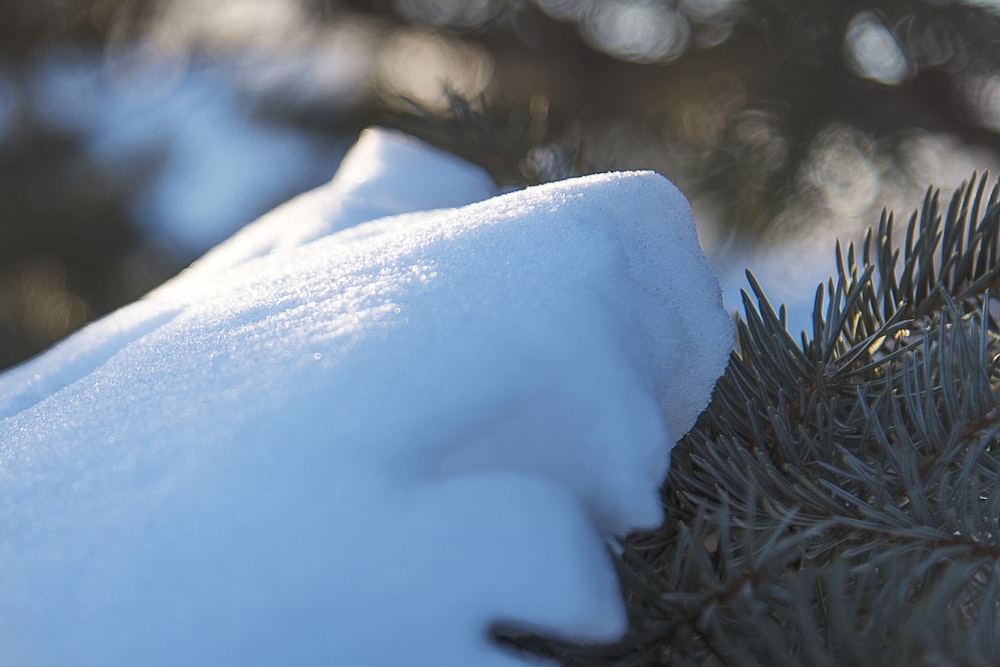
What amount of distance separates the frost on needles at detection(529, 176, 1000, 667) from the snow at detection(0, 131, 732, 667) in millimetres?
28

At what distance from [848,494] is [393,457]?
0.16 metres

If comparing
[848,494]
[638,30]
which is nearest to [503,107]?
[638,30]

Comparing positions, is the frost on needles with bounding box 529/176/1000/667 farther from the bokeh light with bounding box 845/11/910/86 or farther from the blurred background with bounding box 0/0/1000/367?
the bokeh light with bounding box 845/11/910/86

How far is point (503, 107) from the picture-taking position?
1056mm

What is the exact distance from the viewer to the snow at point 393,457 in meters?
0.21

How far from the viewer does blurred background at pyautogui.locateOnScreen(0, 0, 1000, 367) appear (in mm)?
1075

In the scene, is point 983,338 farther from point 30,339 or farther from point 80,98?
point 80,98

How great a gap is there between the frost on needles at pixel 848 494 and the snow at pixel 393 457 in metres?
0.03

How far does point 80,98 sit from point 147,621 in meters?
1.84

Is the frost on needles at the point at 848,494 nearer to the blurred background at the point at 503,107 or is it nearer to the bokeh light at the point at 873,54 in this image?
the blurred background at the point at 503,107

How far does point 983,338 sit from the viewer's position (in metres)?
0.32

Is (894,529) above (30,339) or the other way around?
above

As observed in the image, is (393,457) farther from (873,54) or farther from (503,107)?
(873,54)

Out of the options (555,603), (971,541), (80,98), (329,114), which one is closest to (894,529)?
(971,541)
